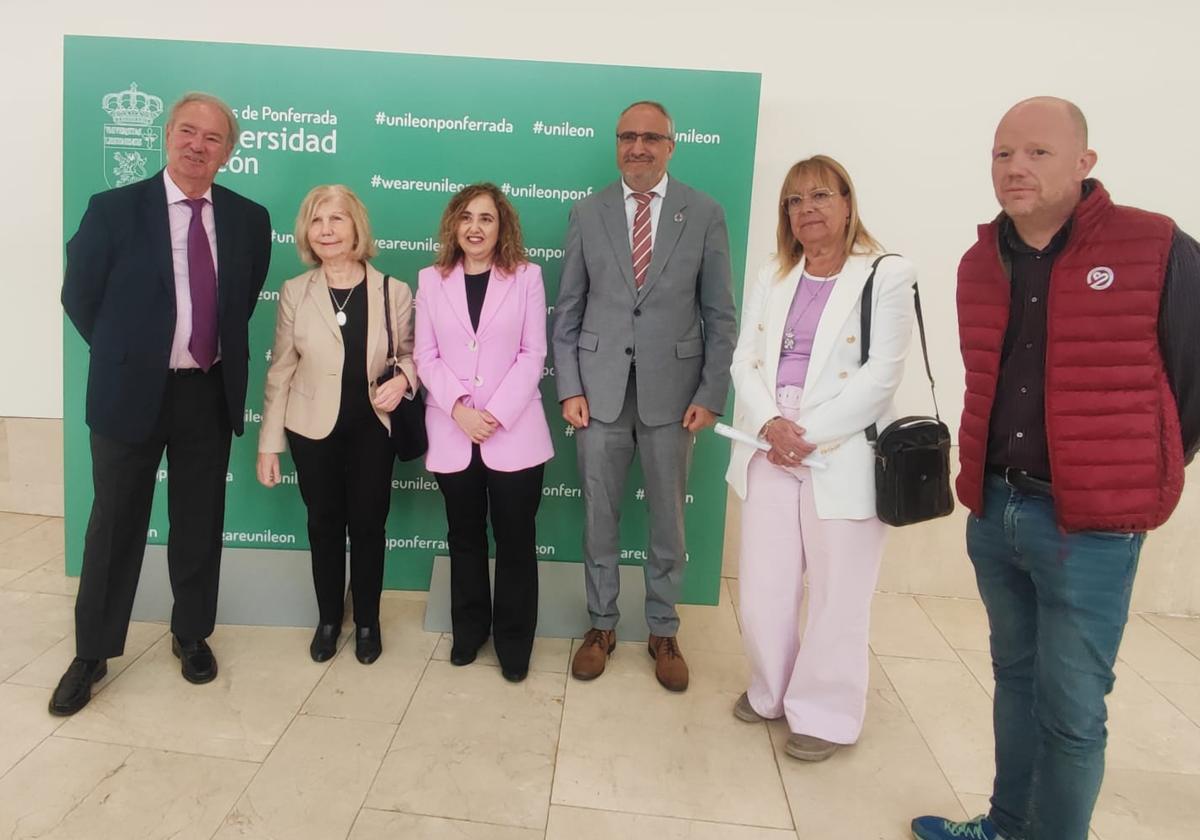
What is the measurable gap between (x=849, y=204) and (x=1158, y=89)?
2.27 m

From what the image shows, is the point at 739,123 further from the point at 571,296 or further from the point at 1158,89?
the point at 1158,89

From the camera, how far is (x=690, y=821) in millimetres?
2229

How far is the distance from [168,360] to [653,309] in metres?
1.56

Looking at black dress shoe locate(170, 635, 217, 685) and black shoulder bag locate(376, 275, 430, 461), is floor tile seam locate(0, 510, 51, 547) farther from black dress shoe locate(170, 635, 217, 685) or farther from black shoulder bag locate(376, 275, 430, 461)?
black shoulder bag locate(376, 275, 430, 461)

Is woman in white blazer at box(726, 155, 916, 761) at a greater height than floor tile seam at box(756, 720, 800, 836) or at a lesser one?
greater

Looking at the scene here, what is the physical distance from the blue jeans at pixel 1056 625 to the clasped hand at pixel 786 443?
0.54m

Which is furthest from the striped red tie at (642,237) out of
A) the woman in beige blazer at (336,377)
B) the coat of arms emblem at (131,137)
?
the coat of arms emblem at (131,137)

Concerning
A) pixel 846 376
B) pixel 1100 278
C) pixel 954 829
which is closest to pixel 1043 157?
pixel 1100 278

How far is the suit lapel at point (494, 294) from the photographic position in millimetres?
2748

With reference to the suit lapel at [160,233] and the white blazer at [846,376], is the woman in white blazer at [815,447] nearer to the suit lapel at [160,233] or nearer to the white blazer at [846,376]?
the white blazer at [846,376]

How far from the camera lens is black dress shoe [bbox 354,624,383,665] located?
3.00 m

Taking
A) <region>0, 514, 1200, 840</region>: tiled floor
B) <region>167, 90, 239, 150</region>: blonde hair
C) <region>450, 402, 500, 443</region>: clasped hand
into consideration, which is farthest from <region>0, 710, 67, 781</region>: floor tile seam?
<region>167, 90, 239, 150</region>: blonde hair

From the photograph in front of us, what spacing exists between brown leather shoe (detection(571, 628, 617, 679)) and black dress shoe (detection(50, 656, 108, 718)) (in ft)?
5.27

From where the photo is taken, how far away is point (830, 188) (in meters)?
2.28
